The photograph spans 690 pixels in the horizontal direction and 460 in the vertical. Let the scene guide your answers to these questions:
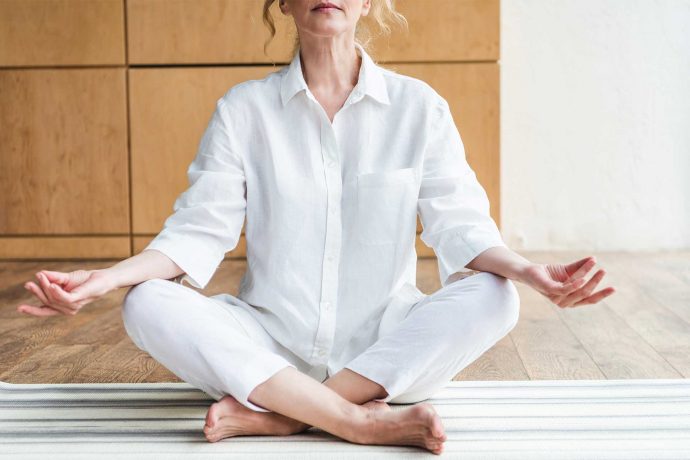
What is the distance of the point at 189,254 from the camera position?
5.63 ft

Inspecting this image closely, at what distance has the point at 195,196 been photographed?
5.81ft

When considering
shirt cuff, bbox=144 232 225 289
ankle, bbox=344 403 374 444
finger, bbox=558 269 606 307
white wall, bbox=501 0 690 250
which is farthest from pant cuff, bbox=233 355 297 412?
white wall, bbox=501 0 690 250

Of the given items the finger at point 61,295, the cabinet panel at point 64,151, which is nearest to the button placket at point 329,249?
the finger at point 61,295

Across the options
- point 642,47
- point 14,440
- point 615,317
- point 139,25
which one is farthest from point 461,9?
point 14,440

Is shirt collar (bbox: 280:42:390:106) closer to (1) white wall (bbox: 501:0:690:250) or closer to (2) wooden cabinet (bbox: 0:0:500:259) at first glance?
(2) wooden cabinet (bbox: 0:0:500:259)

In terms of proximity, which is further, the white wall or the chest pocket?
the white wall

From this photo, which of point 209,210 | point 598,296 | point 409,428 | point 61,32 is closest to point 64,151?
point 61,32

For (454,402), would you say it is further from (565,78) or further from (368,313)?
(565,78)

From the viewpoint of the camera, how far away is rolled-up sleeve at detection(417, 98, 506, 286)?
172cm

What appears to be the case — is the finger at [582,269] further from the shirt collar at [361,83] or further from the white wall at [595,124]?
the white wall at [595,124]

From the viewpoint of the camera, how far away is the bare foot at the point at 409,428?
1475mm

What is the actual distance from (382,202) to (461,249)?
18 centimetres

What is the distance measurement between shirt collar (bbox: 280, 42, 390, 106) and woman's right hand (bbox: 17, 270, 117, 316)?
521mm

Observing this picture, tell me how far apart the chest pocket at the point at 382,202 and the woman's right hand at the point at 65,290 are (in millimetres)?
484
